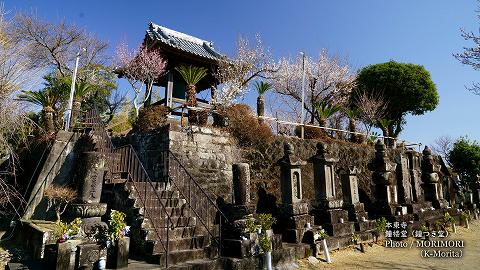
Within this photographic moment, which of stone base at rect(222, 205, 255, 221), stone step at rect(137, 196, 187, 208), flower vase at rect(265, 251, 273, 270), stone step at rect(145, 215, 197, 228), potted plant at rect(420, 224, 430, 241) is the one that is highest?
stone step at rect(137, 196, 187, 208)

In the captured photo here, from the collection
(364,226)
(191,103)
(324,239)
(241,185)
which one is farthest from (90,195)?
(364,226)

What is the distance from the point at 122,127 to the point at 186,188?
560 inches

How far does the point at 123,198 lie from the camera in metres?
7.84

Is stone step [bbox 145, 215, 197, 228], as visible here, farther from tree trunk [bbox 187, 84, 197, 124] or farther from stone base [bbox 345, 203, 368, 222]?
stone base [bbox 345, 203, 368, 222]

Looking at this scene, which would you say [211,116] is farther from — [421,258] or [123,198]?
[421,258]

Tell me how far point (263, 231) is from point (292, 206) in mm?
2000

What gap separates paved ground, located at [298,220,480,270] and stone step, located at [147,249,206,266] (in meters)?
2.89

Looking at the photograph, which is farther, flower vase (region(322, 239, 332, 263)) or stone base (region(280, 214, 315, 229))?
stone base (region(280, 214, 315, 229))

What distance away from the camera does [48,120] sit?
1286 cm

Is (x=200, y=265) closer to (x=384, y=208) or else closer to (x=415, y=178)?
(x=384, y=208)

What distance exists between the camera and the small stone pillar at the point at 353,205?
1100cm

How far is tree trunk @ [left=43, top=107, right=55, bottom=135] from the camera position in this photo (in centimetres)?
1270

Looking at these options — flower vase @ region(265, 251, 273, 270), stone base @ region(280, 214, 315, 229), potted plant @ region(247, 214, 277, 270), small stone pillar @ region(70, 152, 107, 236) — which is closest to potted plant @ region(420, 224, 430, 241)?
stone base @ region(280, 214, 315, 229)

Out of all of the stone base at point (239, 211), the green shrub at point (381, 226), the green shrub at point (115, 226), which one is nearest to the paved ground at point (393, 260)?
the green shrub at point (381, 226)
